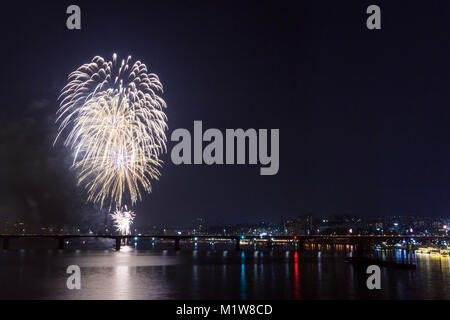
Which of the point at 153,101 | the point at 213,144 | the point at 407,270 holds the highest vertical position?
the point at 153,101

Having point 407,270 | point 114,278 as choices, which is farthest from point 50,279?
point 407,270

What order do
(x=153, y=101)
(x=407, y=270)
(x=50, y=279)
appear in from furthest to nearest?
(x=407, y=270) < (x=50, y=279) < (x=153, y=101)
